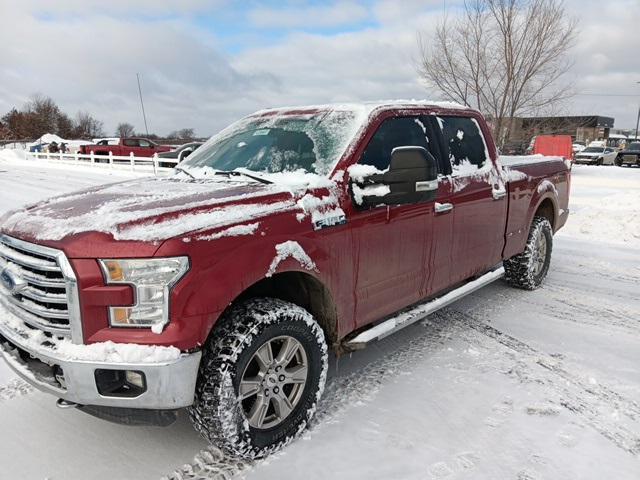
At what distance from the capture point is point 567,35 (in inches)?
656

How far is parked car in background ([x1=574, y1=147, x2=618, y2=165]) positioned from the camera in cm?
2980

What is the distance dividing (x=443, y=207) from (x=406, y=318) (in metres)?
0.89

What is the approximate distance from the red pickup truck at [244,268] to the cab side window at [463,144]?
0.03 meters

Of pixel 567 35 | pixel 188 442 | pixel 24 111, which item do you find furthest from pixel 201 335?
pixel 24 111

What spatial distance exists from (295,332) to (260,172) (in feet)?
3.86

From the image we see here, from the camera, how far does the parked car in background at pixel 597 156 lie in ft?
97.8

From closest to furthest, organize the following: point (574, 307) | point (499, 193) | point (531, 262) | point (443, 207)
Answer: point (443, 207), point (499, 193), point (574, 307), point (531, 262)

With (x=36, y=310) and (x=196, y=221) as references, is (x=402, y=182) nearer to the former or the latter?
(x=196, y=221)

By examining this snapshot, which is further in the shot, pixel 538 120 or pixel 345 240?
pixel 538 120

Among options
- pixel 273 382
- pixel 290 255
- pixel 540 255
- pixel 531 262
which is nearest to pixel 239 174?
pixel 290 255

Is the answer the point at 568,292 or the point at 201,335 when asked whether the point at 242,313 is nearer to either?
the point at 201,335

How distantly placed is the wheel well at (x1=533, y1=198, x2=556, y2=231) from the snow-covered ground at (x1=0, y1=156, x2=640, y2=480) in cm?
141

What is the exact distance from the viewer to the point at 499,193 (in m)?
4.79

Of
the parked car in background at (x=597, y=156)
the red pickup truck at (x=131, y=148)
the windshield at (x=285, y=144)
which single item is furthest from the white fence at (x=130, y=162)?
the parked car in background at (x=597, y=156)
